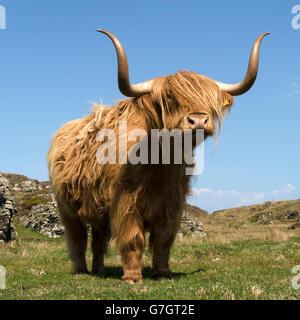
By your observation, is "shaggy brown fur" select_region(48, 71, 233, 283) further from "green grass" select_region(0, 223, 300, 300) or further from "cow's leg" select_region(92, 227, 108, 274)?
"green grass" select_region(0, 223, 300, 300)

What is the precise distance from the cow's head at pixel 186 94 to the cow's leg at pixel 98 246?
3.15 m

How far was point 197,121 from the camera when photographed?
199 inches

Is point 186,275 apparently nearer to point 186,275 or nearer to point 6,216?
point 186,275

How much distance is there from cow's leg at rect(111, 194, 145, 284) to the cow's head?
1.35 m

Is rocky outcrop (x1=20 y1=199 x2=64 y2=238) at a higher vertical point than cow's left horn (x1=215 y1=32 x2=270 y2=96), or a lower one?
lower

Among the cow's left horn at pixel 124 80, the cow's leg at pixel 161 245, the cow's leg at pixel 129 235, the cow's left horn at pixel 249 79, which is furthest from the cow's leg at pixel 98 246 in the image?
the cow's left horn at pixel 249 79

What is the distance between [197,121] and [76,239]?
3.80 m

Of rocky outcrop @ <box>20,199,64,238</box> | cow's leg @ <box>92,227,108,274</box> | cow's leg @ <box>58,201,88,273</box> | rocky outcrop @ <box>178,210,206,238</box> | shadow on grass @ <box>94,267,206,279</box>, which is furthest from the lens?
rocky outcrop @ <box>178,210,206,238</box>

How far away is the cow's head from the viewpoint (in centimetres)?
519

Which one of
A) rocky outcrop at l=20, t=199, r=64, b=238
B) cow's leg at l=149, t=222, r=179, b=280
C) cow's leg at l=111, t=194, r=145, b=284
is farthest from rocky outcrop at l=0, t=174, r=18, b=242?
cow's leg at l=111, t=194, r=145, b=284

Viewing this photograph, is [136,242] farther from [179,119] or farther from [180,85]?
[180,85]

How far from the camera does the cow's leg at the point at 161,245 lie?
634 centimetres
